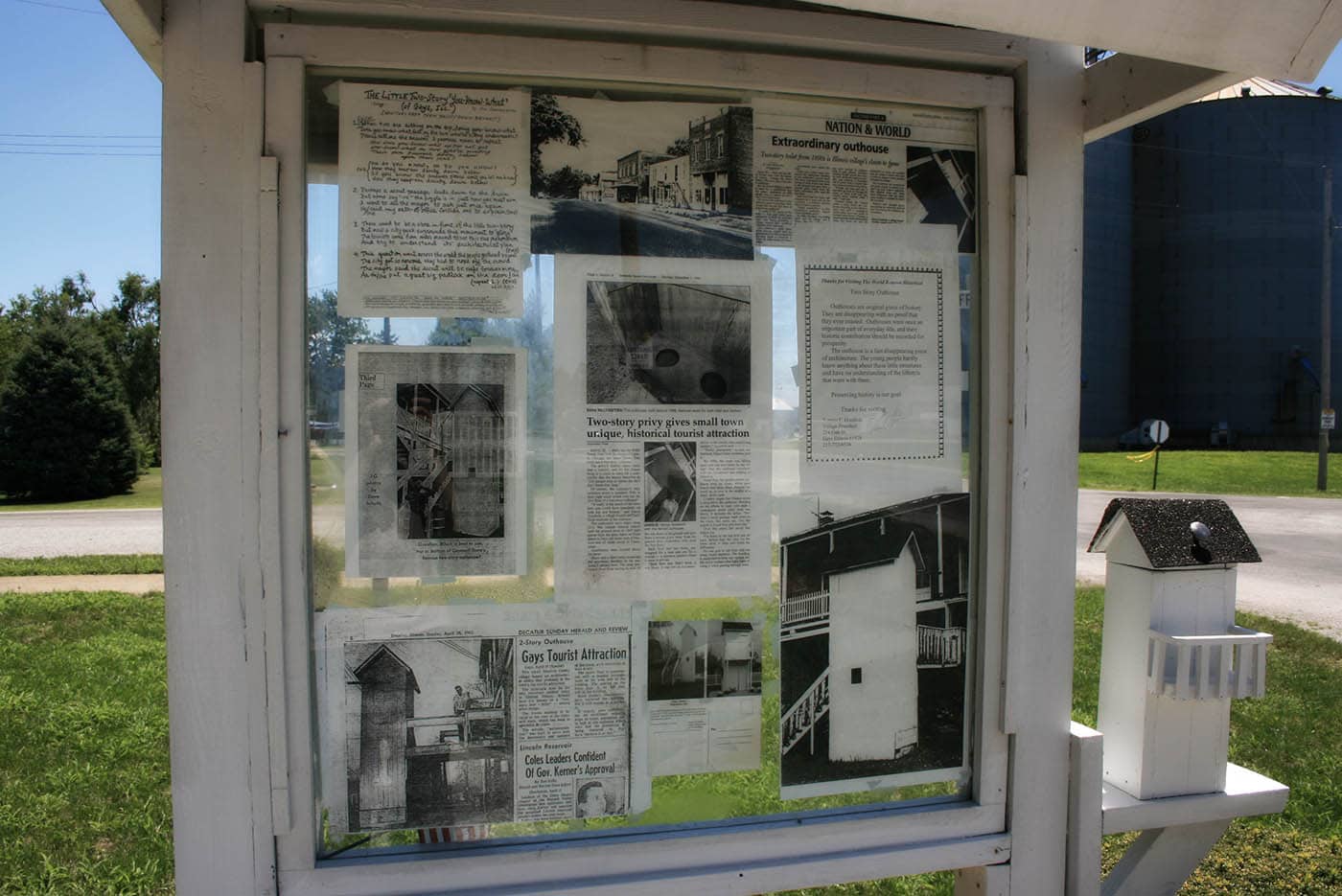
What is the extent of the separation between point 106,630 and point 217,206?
5.90 meters

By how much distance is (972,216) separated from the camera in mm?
2145

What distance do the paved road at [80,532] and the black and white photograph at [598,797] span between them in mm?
9643

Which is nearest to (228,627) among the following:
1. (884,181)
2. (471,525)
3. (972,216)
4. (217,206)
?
(471,525)

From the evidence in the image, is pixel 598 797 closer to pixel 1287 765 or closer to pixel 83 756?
pixel 83 756

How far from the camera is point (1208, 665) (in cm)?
215

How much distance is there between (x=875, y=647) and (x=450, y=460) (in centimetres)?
111

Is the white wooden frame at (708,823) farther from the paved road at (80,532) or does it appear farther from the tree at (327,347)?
the paved road at (80,532)

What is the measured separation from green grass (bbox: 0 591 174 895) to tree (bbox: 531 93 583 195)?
2730mm

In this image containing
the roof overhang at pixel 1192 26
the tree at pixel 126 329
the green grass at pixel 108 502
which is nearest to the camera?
the roof overhang at pixel 1192 26

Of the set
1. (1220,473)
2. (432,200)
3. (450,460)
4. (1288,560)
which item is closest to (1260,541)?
(1288,560)

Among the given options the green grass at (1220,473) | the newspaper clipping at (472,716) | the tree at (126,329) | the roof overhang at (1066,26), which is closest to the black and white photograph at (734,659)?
the newspaper clipping at (472,716)

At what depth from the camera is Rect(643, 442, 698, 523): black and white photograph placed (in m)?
1.99

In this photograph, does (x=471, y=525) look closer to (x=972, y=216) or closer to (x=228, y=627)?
(x=228, y=627)

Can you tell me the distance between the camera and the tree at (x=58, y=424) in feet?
74.8
